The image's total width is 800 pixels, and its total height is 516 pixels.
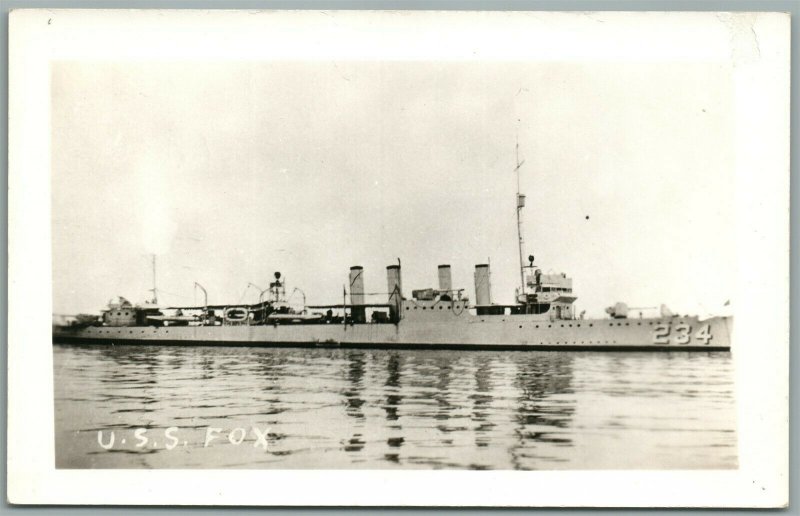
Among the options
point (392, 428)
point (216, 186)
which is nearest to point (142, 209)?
point (216, 186)

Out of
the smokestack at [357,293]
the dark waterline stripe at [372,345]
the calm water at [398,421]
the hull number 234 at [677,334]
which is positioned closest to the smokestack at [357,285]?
the smokestack at [357,293]

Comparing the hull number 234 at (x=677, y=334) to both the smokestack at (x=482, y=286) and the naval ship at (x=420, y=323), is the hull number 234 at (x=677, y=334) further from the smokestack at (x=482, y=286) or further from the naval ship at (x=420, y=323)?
the smokestack at (x=482, y=286)

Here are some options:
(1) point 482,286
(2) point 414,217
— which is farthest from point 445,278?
(2) point 414,217

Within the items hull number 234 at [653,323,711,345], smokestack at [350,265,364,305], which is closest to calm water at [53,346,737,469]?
hull number 234 at [653,323,711,345]

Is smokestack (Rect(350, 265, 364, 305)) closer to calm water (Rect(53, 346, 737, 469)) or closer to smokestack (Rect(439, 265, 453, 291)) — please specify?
smokestack (Rect(439, 265, 453, 291))

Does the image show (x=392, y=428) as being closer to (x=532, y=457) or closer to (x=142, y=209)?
(x=532, y=457)

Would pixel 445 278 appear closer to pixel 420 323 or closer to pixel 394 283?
pixel 394 283
